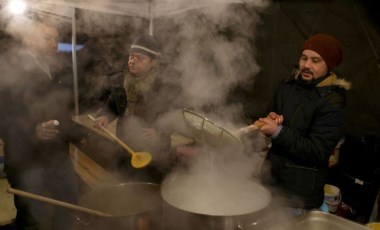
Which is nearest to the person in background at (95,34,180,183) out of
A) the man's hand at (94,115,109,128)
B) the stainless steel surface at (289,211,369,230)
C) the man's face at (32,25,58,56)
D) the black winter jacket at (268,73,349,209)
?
the man's hand at (94,115,109,128)

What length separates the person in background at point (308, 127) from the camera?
196cm

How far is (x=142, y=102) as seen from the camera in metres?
2.98

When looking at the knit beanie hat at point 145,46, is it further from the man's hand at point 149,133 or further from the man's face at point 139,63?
the man's hand at point 149,133

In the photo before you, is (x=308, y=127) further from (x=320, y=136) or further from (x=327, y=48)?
(x=327, y=48)

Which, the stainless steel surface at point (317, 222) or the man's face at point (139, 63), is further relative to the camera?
the man's face at point (139, 63)

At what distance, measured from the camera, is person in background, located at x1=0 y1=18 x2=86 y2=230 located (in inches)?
95.3

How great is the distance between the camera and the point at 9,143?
8.13 feet

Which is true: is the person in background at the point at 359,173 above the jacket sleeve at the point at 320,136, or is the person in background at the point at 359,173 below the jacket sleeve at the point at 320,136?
below

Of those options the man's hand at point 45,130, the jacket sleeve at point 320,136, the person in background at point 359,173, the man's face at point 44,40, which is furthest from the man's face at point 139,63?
the person in background at point 359,173

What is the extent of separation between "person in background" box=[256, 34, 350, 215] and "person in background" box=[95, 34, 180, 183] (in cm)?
120

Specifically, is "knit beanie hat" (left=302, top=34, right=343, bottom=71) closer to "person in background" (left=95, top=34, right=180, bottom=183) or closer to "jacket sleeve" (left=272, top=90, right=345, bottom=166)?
"jacket sleeve" (left=272, top=90, right=345, bottom=166)

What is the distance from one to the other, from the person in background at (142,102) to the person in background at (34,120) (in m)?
0.43

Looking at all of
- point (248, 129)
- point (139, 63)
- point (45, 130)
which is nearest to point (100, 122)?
point (45, 130)

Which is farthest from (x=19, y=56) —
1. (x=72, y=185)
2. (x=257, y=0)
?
(x=257, y=0)
